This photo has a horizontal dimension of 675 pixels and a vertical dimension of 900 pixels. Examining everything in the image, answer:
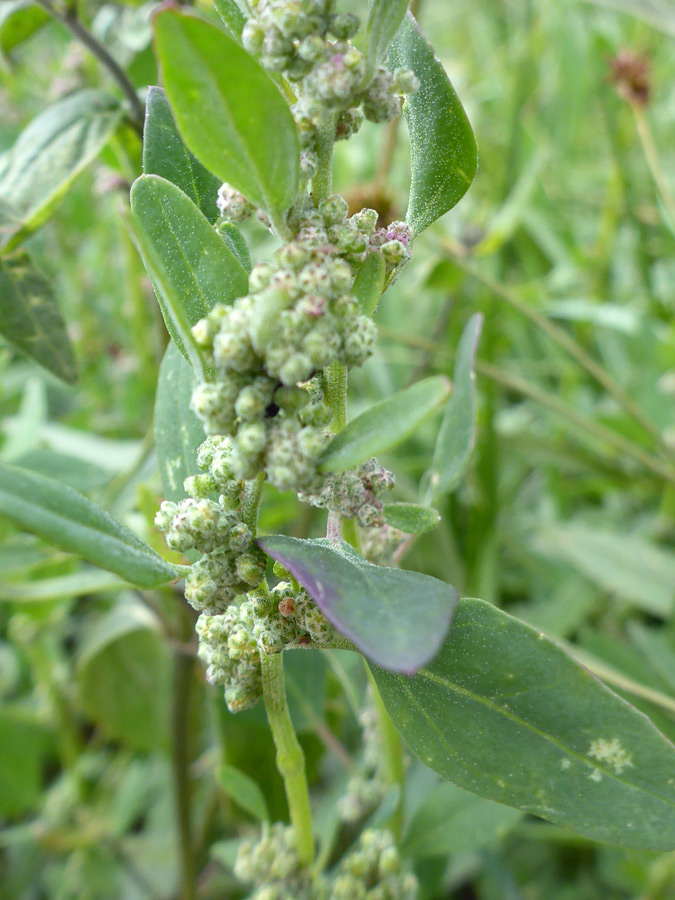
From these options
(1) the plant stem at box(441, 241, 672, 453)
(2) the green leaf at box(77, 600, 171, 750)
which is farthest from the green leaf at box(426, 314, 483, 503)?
(2) the green leaf at box(77, 600, 171, 750)

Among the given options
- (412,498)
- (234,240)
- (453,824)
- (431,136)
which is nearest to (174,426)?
(234,240)

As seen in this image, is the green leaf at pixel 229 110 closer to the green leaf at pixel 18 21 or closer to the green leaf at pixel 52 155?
the green leaf at pixel 52 155

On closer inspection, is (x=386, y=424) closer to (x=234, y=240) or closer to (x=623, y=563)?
(x=234, y=240)

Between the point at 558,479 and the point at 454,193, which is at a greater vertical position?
the point at 454,193

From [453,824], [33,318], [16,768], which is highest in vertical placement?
[33,318]

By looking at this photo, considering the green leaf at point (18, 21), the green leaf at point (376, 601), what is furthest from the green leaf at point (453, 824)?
the green leaf at point (18, 21)

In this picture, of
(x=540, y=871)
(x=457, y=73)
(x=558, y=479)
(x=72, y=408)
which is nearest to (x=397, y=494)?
(x=558, y=479)

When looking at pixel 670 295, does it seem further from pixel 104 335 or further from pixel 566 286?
pixel 104 335

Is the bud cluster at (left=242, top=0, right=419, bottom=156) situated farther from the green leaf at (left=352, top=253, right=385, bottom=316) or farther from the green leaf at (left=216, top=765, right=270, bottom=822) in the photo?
the green leaf at (left=216, top=765, right=270, bottom=822)
